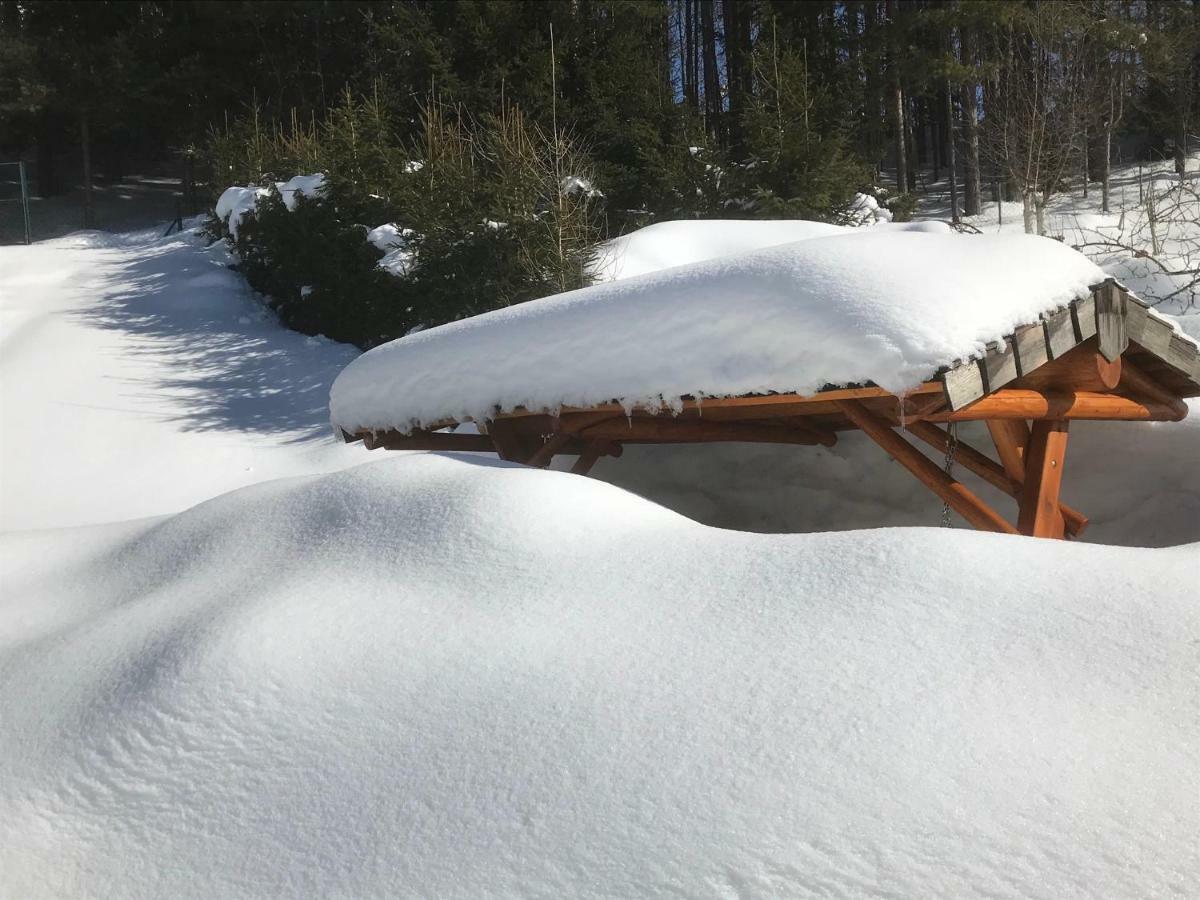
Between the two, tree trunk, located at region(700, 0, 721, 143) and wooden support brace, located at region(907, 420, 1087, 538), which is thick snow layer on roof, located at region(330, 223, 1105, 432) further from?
tree trunk, located at region(700, 0, 721, 143)

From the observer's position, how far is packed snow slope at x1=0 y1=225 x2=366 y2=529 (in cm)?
999

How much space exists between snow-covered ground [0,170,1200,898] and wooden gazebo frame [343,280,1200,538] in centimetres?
98

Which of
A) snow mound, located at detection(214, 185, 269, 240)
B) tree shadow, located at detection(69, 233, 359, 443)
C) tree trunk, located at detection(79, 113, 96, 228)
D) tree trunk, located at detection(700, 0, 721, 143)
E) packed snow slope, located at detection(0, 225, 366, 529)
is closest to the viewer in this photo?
packed snow slope, located at detection(0, 225, 366, 529)

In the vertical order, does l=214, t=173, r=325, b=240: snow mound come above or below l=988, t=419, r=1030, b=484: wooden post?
above

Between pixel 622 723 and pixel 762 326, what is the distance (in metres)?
1.94

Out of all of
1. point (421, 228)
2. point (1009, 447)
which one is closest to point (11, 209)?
point (421, 228)

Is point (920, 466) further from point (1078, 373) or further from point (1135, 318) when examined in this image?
point (1135, 318)

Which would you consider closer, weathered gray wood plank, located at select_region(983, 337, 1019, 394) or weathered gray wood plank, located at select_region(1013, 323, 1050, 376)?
weathered gray wood plank, located at select_region(983, 337, 1019, 394)

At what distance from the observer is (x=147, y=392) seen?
12773mm

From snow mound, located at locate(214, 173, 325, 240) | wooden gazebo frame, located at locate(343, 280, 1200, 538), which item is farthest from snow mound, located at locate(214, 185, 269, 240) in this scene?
wooden gazebo frame, located at locate(343, 280, 1200, 538)

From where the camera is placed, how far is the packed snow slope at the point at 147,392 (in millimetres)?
9992

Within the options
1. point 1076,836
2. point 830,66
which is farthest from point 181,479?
point 830,66

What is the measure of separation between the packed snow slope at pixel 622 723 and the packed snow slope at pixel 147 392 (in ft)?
23.4

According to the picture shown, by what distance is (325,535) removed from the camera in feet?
11.2
